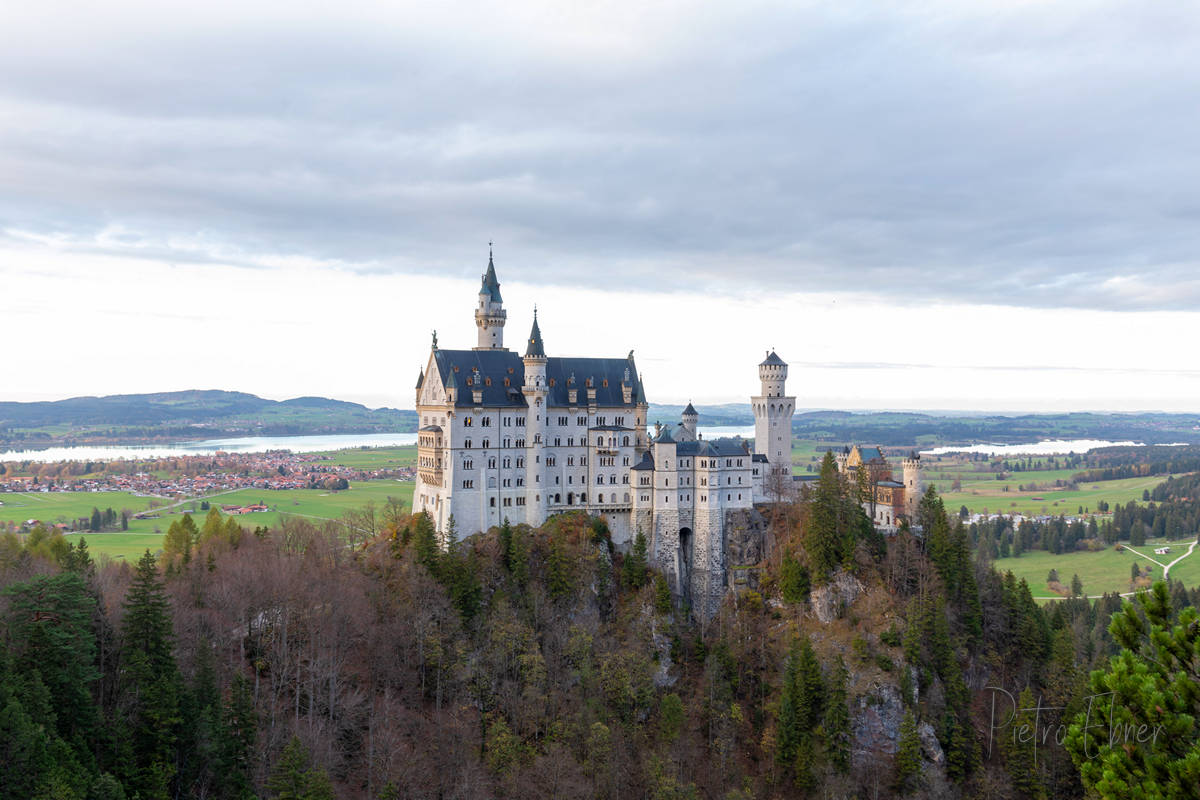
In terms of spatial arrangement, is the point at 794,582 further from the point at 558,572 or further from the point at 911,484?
the point at 558,572

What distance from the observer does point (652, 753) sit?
7344 cm

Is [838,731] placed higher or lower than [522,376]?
lower

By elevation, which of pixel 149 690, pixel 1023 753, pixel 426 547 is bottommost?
pixel 1023 753

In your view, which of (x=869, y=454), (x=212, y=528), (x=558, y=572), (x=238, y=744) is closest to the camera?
(x=238, y=744)

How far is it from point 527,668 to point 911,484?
49.4m

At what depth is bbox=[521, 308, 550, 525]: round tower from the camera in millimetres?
89875

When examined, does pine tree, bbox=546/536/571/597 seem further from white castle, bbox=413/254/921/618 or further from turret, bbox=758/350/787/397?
turret, bbox=758/350/787/397

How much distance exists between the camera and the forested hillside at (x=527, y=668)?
166 ft

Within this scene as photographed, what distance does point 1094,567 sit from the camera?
175 m

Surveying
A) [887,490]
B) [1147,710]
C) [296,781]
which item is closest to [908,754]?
[887,490]

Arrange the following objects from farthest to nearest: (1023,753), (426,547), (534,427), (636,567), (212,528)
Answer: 1. (534,427)
2. (636,567)
3. (212,528)
4. (426,547)
5. (1023,753)

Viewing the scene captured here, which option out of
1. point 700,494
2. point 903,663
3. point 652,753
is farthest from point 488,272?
point 903,663

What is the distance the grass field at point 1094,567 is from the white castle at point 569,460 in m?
91.2

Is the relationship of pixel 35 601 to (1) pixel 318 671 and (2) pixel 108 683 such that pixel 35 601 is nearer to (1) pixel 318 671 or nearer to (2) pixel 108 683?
(2) pixel 108 683
